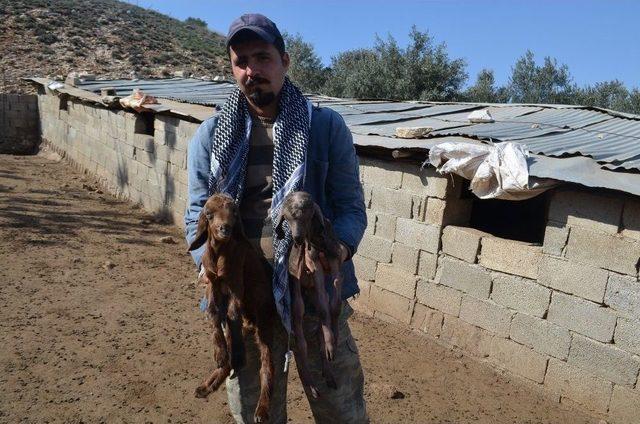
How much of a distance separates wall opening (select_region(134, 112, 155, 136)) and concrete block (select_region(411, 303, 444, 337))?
6.75m

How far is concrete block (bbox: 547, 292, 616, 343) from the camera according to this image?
410cm

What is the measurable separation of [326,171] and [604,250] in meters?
3.05

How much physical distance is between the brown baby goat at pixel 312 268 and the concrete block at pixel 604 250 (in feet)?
10.1

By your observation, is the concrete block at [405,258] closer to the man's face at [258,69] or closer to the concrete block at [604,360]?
the concrete block at [604,360]

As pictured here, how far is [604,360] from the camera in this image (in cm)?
411

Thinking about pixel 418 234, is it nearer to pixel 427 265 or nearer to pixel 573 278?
pixel 427 265

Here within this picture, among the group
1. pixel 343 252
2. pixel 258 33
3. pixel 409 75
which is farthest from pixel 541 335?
pixel 409 75

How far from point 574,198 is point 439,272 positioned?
1542mm

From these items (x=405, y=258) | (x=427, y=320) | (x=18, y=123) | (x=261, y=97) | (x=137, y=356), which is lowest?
(x=137, y=356)

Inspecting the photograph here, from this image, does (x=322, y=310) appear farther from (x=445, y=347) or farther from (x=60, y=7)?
(x=60, y=7)

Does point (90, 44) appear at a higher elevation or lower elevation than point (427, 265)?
higher

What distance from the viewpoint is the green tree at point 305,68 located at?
24203mm

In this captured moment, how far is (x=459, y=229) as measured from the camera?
16.8 feet

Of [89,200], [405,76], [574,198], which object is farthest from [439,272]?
[405,76]
